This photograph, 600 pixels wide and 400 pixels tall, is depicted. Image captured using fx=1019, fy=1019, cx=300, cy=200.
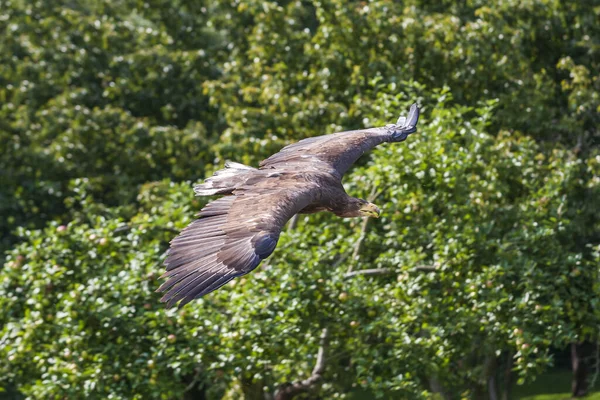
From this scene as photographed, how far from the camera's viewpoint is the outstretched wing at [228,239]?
5.34 metres

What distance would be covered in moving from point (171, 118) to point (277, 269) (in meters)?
6.81

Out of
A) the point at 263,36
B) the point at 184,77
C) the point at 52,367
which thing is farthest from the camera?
the point at 184,77

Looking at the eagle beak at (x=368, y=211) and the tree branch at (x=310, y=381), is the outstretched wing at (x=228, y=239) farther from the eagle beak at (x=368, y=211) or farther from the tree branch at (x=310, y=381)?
the tree branch at (x=310, y=381)

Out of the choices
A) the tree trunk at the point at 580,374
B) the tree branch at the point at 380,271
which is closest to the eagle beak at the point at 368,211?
the tree branch at the point at 380,271

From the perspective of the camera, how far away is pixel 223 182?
6.79 m

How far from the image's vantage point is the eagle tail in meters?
6.68

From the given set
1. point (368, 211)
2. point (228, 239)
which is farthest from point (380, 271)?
point (228, 239)

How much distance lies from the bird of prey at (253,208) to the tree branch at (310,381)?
6.19 feet

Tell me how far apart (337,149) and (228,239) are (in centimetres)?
209

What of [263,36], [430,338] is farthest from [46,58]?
[430,338]

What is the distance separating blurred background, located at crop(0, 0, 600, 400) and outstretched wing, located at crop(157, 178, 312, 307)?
209 cm

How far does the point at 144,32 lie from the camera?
15.0 metres

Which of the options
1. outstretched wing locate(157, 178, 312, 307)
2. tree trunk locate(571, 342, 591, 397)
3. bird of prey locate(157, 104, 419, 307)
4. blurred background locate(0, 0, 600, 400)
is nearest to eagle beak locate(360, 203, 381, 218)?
bird of prey locate(157, 104, 419, 307)

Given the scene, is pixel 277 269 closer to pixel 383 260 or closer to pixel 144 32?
pixel 383 260
